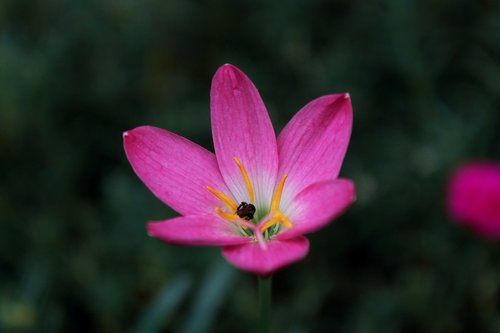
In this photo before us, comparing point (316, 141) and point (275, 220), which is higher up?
point (316, 141)

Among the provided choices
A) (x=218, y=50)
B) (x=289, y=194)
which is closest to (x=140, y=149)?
(x=289, y=194)

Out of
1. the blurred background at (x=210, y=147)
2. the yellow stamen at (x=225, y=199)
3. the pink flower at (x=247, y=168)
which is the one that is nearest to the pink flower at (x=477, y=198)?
the blurred background at (x=210, y=147)

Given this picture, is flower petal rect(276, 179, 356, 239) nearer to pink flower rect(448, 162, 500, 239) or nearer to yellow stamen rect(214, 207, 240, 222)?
yellow stamen rect(214, 207, 240, 222)

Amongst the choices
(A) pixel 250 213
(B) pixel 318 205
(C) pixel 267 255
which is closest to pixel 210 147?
(A) pixel 250 213

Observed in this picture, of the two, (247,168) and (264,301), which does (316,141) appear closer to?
(247,168)

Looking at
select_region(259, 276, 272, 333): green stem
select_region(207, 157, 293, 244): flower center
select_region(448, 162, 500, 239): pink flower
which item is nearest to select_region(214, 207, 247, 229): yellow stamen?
select_region(207, 157, 293, 244): flower center
